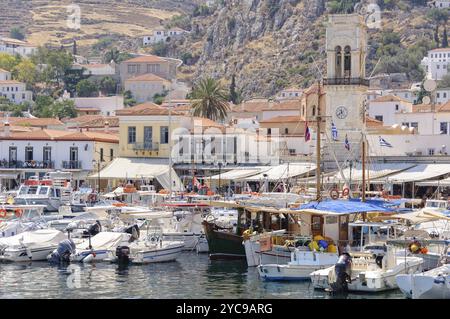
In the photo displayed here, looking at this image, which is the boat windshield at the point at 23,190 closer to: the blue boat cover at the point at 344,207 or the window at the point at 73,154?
the window at the point at 73,154

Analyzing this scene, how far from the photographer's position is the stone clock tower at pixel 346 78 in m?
85.2

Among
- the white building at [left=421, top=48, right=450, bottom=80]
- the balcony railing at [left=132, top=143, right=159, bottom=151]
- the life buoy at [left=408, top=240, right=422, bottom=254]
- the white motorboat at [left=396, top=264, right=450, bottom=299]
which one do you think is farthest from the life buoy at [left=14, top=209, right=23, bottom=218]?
the white building at [left=421, top=48, right=450, bottom=80]

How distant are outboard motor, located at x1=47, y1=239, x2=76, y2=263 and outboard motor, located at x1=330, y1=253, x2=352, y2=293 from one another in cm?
1588

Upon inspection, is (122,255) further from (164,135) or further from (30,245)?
(164,135)

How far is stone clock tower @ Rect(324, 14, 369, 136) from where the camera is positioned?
85.2 metres

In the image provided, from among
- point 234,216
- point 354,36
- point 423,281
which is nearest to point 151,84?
point 354,36

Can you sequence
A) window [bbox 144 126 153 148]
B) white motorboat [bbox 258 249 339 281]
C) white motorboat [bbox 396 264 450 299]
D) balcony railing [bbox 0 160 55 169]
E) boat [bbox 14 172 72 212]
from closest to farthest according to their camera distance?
1. white motorboat [bbox 396 264 450 299]
2. white motorboat [bbox 258 249 339 281]
3. boat [bbox 14 172 72 212]
4. window [bbox 144 126 153 148]
5. balcony railing [bbox 0 160 55 169]

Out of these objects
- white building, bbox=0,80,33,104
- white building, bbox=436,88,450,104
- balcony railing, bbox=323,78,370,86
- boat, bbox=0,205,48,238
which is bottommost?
boat, bbox=0,205,48,238

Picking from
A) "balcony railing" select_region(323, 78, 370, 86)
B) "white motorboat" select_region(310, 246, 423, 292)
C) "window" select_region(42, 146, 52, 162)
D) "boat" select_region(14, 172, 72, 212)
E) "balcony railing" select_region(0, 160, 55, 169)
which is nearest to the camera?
"white motorboat" select_region(310, 246, 423, 292)

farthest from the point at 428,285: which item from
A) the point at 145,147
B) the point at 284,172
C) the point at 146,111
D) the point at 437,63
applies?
the point at 437,63

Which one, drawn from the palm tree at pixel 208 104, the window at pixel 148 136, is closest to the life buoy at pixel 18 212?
the window at pixel 148 136

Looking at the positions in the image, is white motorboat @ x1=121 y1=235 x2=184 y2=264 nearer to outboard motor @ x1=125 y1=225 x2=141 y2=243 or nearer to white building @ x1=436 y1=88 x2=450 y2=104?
outboard motor @ x1=125 y1=225 x2=141 y2=243

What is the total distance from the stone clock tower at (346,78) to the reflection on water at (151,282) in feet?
102

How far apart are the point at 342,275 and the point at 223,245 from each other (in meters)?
13.6
